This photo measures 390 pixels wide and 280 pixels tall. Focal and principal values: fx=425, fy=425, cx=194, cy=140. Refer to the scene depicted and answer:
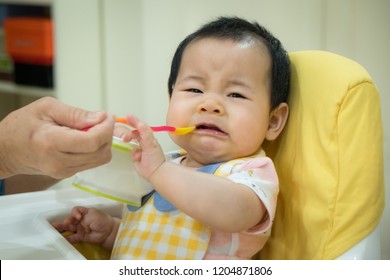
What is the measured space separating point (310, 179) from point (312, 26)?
524 mm

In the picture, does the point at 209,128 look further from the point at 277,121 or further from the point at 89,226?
the point at 89,226

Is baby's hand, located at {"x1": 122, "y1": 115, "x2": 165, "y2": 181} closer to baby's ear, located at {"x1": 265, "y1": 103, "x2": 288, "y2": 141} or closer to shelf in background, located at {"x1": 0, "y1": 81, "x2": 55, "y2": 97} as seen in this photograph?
baby's ear, located at {"x1": 265, "y1": 103, "x2": 288, "y2": 141}

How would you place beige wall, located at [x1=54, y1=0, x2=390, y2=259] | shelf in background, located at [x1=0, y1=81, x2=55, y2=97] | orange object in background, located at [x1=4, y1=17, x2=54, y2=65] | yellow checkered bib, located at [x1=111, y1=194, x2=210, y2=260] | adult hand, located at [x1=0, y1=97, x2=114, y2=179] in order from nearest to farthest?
adult hand, located at [x1=0, y1=97, x2=114, y2=179], yellow checkered bib, located at [x1=111, y1=194, x2=210, y2=260], beige wall, located at [x1=54, y1=0, x2=390, y2=259], orange object in background, located at [x1=4, y1=17, x2=54, y2=65], shelf in background, located at [x1=0, y1=81, x2=55, y2=97]

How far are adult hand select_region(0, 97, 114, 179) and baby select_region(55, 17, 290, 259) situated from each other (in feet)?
0.24

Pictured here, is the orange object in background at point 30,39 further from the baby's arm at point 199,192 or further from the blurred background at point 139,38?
the baby's arm at point 199,192

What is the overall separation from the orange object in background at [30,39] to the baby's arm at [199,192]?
118 centimetres

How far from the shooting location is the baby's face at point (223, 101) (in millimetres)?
804

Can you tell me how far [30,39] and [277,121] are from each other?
4.53 ft

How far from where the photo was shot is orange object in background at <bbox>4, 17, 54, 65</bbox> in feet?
5.76

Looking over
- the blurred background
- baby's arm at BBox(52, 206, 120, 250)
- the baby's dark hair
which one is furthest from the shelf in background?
the baby's dark hair

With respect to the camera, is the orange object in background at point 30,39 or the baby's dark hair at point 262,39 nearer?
the baby's dark hair at point 262,39

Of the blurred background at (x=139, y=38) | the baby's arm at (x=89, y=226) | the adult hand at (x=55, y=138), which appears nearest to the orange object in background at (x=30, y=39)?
the blurred background at (x=139, y=38)

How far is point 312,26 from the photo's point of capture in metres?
1.13

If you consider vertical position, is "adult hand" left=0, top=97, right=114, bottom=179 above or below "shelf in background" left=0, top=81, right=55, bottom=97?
above
